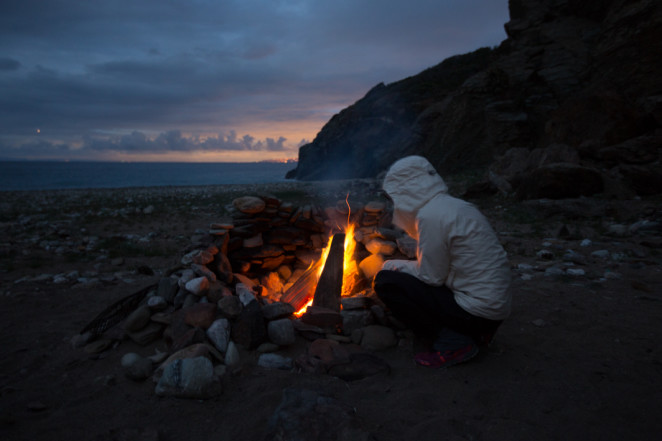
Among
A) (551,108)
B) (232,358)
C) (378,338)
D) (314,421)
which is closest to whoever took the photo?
(314,421)

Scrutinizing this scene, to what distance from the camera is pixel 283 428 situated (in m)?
2.29

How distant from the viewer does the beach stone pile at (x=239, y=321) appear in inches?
126

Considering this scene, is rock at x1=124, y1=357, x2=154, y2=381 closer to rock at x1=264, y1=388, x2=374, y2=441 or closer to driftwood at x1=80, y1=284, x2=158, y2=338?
driftwood at x1=80, y1=284, x2=158, y2=338

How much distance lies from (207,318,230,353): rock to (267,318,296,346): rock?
45 centimetres

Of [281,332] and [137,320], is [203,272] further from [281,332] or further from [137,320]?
[281,332]

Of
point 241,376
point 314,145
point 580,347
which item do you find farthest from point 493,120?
point 314,145

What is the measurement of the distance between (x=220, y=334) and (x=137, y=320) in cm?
101

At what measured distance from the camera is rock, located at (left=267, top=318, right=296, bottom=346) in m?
3.69

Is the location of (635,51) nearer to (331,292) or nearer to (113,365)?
(331,292)

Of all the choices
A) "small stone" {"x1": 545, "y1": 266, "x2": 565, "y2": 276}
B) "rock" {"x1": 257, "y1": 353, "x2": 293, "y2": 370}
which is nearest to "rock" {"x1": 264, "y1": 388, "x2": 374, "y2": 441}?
"rock" {"x1": 257, "y1": 353, "x2": 293, "y2": 370}

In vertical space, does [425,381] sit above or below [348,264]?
below

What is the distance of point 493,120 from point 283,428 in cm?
2126

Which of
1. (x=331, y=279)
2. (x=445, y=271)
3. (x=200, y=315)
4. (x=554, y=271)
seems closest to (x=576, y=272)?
(x=554, y=271)

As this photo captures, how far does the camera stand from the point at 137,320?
3.80 metres
